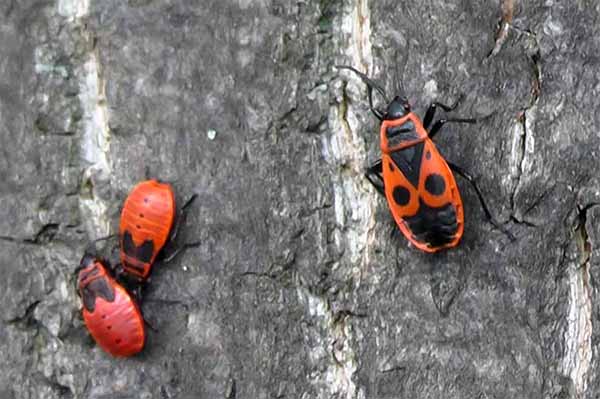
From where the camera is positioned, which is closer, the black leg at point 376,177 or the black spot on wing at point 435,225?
the black spot on wing at point 435,225

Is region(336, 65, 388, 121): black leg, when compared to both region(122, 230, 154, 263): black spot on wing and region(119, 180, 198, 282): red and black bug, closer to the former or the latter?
region(119, 180, 198, 282): red and black bug

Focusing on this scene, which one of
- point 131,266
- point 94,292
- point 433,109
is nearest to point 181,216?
point 131,266

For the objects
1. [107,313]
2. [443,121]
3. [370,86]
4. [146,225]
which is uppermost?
[370,86]

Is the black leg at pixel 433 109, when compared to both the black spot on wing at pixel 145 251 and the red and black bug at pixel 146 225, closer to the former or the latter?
the red and black bug at pixel 146 225

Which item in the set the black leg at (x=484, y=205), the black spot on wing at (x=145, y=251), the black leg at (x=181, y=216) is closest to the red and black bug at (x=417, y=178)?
the black leg at (x=484, y=205)

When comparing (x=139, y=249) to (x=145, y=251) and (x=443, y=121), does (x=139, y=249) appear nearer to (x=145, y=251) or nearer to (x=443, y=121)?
(x=145, y=251)

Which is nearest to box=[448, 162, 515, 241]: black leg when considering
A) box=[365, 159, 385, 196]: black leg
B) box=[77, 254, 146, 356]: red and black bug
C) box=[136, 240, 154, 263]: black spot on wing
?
Result: box=[365, 159, 385, 196]: black leg
